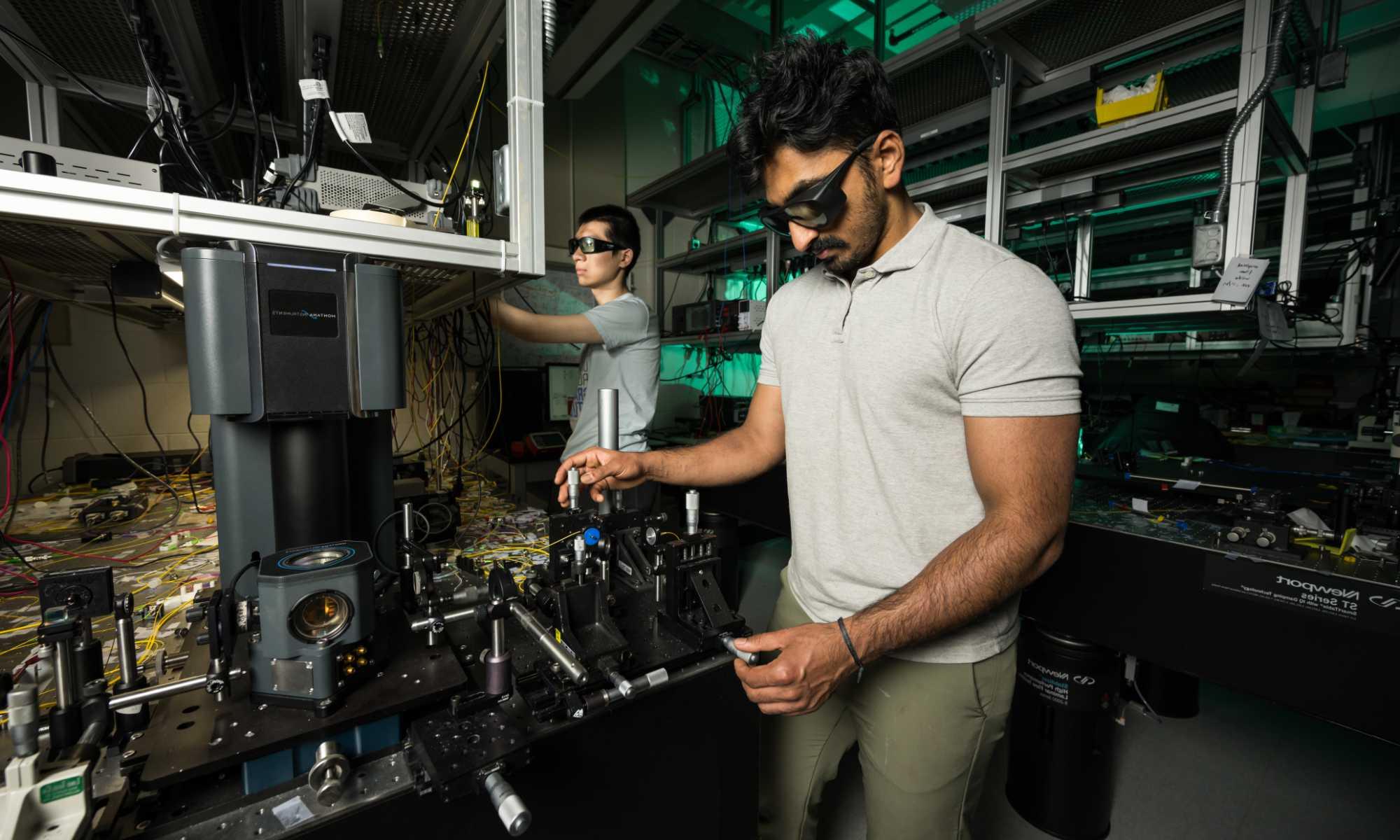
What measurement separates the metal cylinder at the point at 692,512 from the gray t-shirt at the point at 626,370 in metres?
0.87

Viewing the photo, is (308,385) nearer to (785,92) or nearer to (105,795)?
(105,795)

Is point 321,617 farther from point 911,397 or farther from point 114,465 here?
point 114,465

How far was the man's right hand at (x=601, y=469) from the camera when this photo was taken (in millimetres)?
1104

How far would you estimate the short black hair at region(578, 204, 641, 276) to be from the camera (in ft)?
6.31

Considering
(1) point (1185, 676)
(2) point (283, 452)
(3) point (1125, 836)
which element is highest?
(2) point (283, 452)

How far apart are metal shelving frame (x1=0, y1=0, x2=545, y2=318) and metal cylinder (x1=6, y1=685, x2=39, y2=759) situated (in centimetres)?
59

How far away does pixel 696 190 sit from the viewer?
3371mm

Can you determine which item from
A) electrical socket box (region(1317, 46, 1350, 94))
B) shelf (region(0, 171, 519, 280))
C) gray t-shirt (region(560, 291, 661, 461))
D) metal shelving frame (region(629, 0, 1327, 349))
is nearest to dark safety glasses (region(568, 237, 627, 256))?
gray t-shirt (region(560, 291, 661, 461))

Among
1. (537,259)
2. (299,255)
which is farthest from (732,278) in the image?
(299,255)

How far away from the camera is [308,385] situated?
792 mm

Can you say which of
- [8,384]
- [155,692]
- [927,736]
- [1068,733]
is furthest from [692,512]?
[8,384]

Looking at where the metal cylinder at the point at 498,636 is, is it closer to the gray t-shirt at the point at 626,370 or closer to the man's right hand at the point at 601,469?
the man's right hand at the point at 601,469

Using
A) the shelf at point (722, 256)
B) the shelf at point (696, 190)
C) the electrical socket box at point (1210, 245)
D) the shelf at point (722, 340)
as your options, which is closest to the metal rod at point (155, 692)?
the electrical socket box at point (1210, 245)

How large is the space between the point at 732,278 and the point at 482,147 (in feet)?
5.71
